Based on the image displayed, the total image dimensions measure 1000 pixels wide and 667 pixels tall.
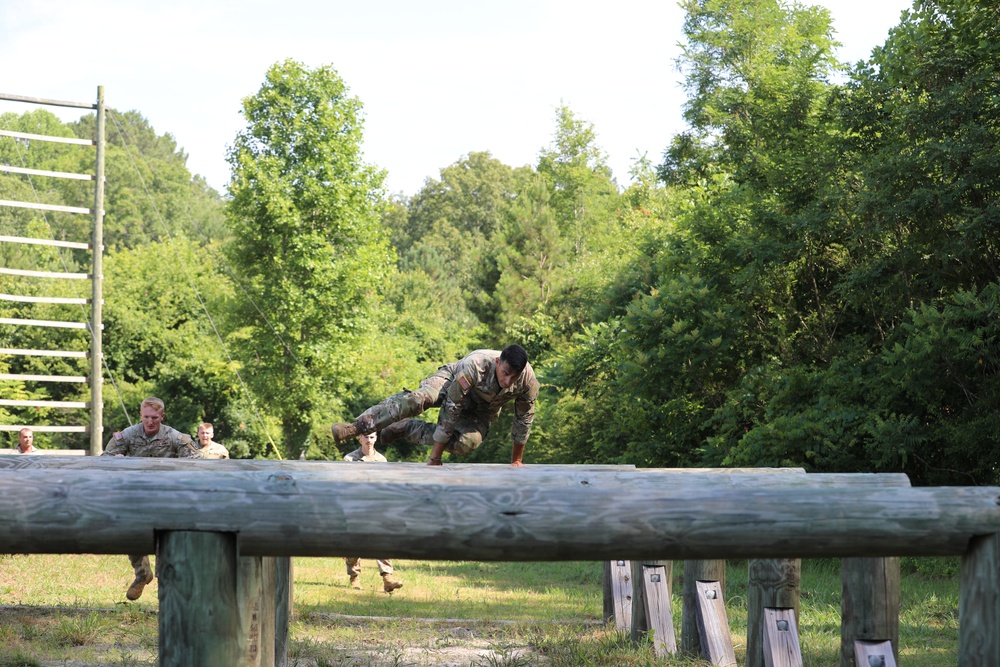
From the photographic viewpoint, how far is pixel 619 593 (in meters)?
12.0

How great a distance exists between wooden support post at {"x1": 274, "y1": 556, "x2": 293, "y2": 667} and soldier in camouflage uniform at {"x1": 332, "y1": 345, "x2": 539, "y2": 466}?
51.3 inches

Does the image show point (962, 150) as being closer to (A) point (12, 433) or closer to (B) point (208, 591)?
(B) point (208, 591)

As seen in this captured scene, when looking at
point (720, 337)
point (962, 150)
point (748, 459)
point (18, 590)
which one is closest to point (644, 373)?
point (720, 337)

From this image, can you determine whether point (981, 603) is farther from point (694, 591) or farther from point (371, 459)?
point (371, 459)

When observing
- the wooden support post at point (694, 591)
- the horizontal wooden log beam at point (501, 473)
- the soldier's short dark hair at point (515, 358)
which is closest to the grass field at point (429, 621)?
the wooden support post at point (694, 591)

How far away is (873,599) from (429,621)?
762 cm

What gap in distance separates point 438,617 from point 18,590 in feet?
18.8

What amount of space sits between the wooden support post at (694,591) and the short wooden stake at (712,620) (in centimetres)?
9

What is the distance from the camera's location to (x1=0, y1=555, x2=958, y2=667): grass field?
32.2ft

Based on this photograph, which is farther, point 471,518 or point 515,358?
point 515,358

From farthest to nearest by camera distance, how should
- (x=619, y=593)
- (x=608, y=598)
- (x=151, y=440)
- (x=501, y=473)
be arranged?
1. (x=608, y=598)
2. (x=151, y=440)
3. (x=619, y=593)
4. (x=501, y=473)

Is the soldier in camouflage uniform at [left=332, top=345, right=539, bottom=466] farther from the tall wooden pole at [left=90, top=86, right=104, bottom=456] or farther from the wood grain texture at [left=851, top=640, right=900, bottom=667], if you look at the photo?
the tall wooden pole at [left=90, top=86, right=104, bottom=456]

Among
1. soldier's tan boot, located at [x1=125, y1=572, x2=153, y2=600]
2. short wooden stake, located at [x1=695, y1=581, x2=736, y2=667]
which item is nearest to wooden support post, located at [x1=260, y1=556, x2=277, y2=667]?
short wooden stake, located at [x1=695, y1=581, x2=736, y2=667]

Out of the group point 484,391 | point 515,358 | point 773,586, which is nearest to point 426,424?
point 484,391
